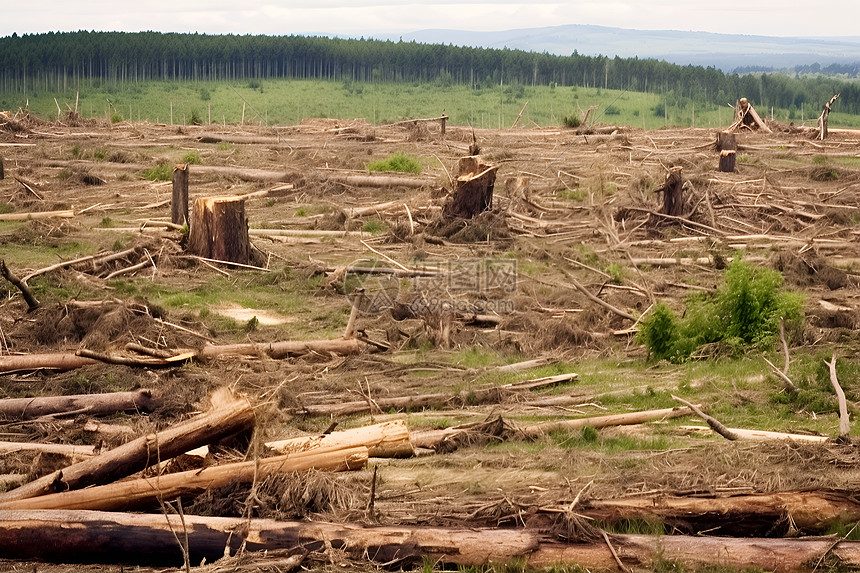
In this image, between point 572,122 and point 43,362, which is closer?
point 43,362

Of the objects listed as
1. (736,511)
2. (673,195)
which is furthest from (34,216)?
(736,511)

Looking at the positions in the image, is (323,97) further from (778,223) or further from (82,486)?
(82,486)

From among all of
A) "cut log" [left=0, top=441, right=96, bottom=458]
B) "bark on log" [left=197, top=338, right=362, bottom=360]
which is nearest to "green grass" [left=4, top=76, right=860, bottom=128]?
"bark on log" [left=197, top=338, right=362, bottom=360]

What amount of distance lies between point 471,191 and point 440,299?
192 inches

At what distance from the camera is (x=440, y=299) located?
1154 centimetres

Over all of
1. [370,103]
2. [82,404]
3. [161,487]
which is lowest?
[82,404]

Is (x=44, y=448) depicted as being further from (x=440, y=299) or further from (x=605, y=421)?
(x=440, y=299)

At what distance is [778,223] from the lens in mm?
16547

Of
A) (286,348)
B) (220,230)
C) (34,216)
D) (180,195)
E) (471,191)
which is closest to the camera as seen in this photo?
(286,348)

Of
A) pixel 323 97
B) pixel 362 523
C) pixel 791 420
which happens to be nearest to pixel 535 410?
pixel 791 420

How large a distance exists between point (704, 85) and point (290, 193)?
65368mm

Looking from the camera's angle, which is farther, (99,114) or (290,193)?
(99,114)

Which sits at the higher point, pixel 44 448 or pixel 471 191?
pixel 471 191

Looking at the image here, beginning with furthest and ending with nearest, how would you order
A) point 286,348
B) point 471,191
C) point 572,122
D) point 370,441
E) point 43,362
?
point 572,122, point 471,191, point 286,348, point 43,362, point 370,441
